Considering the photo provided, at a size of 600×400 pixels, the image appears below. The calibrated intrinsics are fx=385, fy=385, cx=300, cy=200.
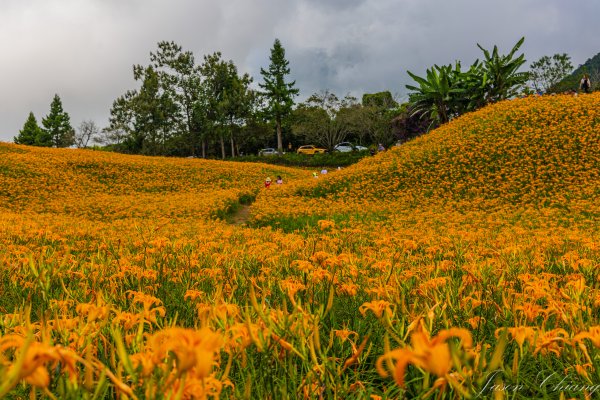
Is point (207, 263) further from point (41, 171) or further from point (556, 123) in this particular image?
point (41, 171)

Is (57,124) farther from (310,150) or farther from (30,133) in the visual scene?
(310,150)

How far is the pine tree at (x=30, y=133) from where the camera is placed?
A: 58.6 meters

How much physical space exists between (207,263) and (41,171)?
67.7 ft

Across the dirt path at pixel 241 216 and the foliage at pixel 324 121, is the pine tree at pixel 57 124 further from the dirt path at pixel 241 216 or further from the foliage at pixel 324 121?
the dirt path at pixel 241 216

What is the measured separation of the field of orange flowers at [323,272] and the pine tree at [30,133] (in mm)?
43071

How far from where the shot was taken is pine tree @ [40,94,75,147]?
196ft

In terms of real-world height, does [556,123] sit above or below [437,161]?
above

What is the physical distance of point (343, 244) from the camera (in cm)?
487

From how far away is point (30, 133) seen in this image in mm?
59781

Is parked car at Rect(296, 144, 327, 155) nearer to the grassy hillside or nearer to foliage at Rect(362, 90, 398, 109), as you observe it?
foliage at Rect(362, 90, 398, 109)

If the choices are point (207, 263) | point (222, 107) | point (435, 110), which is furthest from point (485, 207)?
point (222, 107)

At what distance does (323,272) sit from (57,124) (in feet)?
231

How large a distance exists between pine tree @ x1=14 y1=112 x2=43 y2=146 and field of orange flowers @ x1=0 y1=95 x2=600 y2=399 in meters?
43.1

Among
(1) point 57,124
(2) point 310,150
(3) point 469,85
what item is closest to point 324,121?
(2) point 310,150
